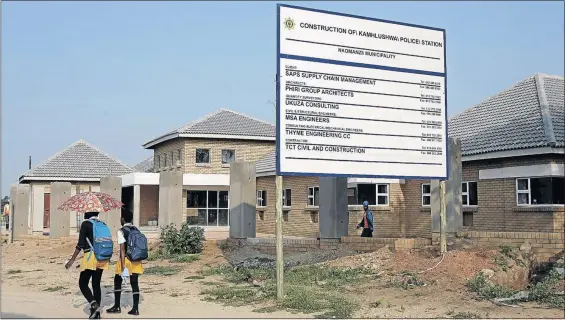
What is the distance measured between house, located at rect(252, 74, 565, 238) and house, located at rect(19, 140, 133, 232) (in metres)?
15.4

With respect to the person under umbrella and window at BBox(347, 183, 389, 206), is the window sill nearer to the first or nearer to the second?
window at BBox(347, 183, 389, 206)

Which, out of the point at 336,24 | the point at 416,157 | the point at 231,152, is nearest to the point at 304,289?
the point at 416,157

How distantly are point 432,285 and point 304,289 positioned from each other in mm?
2403

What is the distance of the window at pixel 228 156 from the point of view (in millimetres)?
38500

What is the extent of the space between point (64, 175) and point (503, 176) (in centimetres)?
2559

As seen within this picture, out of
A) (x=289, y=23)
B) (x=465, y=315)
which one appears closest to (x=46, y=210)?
(x=289, y=23)

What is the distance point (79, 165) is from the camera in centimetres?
3962

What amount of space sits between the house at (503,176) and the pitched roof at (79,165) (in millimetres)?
15670

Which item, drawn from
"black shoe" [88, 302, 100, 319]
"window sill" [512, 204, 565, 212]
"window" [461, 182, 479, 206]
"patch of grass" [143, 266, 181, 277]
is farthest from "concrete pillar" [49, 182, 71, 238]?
"black shoe" [88, 302, 100, 319]

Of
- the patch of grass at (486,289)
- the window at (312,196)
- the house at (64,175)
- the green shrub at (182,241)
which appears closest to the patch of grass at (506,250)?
the patch of grass at (486,289)

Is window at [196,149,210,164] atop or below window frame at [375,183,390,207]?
atop

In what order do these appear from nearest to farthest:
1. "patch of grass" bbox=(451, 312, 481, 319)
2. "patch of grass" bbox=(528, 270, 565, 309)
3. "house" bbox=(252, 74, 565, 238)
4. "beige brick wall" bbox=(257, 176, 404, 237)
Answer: "patch of grass" bbox=(451, 312, 481, 319) < "patch of grass" bbox=(528, 270, 565, 309) < "house" bbox=(252, 74, 565, 238) < "beige brick wall" bbox=(257, 176, 404, 237)

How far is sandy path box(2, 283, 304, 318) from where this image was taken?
1066 centimetres

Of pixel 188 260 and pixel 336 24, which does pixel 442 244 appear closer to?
pixel 336 24
